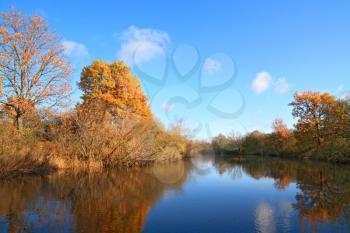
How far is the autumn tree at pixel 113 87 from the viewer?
32031 millimetres

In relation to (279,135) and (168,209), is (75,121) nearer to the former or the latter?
(168,209)

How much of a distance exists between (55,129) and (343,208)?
2291cm

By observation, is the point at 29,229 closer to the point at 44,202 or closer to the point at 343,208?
the point at 44,202

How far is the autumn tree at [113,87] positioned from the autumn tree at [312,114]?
30493 millimetres

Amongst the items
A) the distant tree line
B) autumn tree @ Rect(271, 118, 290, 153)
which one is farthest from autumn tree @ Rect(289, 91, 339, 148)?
autumn tree @ Rect(271, 118, 290, 153)

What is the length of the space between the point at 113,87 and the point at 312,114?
35.7m

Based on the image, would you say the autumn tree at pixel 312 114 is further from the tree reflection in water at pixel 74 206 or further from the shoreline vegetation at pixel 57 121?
the tree reflection in water at pixel 74 206

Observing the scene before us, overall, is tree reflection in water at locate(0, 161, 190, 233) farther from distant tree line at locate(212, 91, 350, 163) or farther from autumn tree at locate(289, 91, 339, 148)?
autumn tree at locate(289, 91, 339, 148)

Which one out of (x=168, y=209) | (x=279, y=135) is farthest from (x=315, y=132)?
(x=168, y=209)

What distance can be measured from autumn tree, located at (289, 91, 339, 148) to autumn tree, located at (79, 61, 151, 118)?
30493 mm

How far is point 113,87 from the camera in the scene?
33000 millimetres

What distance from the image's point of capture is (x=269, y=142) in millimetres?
69250

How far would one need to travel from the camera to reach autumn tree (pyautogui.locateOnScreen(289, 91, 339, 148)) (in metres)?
45.7

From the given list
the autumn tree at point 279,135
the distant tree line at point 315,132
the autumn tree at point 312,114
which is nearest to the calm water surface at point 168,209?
the distant tree line at point 315,132
